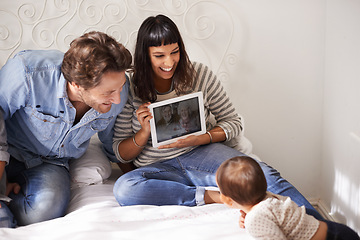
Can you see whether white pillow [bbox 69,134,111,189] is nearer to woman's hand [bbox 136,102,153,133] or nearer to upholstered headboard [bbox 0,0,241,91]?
woman's hand [bbox 136,102,153,133]

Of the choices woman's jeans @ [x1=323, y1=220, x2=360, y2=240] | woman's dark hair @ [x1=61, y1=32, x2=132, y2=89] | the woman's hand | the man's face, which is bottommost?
woman's jeans @ [x1=323, y1=220, x2=360, y2=240]

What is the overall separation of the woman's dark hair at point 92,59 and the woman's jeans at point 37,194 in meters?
0.51

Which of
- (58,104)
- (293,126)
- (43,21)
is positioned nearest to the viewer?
(58,104)

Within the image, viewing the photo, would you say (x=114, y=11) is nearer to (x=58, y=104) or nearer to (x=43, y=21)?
(x=43, y=21)

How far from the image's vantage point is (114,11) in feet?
7.51

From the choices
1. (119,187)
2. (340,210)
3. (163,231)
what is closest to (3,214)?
(119,187)

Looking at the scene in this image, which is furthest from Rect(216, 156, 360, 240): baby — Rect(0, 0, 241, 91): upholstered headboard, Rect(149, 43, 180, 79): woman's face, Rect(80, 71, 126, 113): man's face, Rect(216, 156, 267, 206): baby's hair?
Rect(0, 0, 241, 91): upholstered headboard

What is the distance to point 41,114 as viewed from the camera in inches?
70.4

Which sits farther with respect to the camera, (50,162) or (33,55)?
(50,162)

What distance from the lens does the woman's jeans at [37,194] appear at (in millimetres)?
1809

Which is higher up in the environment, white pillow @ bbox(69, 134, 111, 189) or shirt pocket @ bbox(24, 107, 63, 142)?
shirt pocket @ bbox(24, 107, 63, 142)

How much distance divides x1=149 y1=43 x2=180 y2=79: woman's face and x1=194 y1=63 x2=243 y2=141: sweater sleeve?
0.62 feet

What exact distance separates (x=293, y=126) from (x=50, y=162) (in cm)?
145

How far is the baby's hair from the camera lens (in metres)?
1.38
